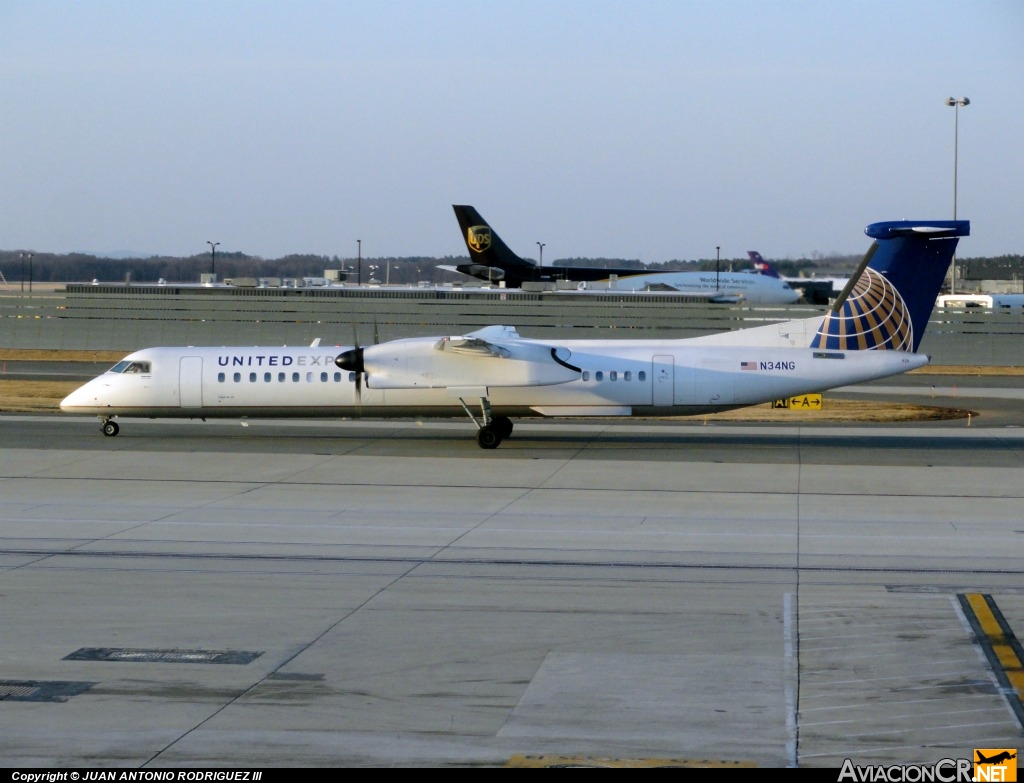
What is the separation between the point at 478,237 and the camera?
7900 centimetres

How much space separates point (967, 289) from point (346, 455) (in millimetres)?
131595

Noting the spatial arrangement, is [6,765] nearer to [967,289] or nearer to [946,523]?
[946,523]

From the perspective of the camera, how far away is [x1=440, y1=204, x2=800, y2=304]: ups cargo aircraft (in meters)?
79.2

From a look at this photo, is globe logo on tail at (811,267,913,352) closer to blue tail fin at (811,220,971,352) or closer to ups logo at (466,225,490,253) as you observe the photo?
blue tail fin at (811,220,971,352)

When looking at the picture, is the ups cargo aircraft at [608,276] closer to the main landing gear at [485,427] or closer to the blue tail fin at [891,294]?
the main landing gear at [485,427]

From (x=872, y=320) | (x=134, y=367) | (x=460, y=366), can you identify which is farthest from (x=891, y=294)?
(x=134, y=367)

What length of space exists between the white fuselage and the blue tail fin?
0.39 meters

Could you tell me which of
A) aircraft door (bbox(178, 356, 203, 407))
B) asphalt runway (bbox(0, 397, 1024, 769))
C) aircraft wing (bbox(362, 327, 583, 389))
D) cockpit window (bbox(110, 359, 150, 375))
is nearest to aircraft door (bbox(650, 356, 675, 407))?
aircraft wing (bbox(362, 327, 583, 389))

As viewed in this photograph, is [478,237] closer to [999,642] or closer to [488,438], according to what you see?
[488,438]

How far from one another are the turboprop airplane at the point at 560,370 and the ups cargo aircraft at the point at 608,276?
48.4 metres

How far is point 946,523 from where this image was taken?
62.7 ft

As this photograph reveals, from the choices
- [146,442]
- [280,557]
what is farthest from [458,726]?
[146,442]

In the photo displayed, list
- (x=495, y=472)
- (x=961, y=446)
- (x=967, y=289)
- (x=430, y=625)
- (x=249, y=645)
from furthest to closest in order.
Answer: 1. (x=967, y=289)
2. (x=961, y=446)
3. (x=495, y=472)
4. (x=430, y=625)
5. (x=249, y=645)

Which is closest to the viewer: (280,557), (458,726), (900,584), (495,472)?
(458,726)
